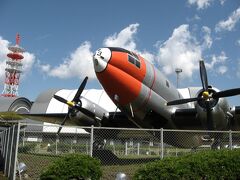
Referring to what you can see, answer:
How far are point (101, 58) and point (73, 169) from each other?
809 centimetres

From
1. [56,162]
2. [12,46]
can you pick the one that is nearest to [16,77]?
[12,46]

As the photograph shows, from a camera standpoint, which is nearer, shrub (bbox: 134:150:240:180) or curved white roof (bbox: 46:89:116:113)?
shrub (bbox: 134:150:240:180)

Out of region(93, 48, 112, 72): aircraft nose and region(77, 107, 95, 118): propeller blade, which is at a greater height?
region(93, 48, 112, 72): aircraft nose

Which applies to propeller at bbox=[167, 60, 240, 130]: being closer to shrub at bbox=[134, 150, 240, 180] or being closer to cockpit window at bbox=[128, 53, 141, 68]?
cockpit window at bbox=[128, 53, 141, 68]

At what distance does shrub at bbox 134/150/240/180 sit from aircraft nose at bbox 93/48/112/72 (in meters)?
8.16

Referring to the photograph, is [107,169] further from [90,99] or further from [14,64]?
[14,64]

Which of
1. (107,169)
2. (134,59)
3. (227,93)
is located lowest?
(107,169)

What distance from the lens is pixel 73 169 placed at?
8.47m

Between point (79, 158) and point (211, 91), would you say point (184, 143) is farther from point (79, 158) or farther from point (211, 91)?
point (79, 158)

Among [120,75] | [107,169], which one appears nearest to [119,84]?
[120,75]

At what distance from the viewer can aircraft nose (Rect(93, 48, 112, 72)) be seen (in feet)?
51.4

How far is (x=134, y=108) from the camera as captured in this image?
17.5 metres

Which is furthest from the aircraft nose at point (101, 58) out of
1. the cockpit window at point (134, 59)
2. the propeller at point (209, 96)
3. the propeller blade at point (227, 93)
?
the propeller blade at point (227, 93)

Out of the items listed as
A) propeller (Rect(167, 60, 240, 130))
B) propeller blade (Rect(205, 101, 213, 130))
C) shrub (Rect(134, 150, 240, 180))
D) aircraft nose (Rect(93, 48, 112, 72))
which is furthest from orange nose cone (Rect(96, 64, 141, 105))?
shrub (Rect(134, 150, 240, 180))
